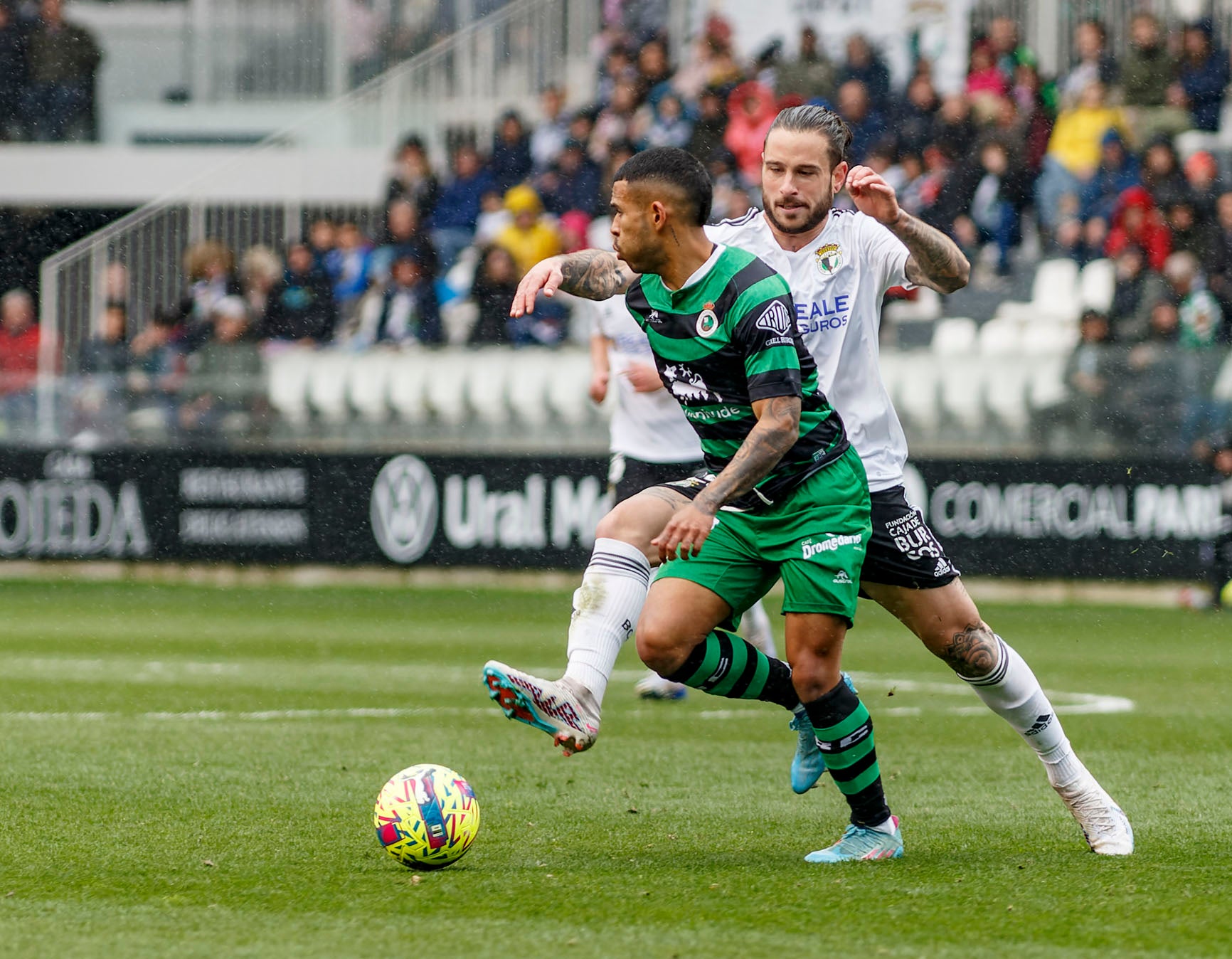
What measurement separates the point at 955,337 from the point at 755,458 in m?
11.9

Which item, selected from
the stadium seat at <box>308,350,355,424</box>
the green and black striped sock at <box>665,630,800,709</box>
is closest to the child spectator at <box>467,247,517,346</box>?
the stadium seat at <box>308,350,355,424</box>

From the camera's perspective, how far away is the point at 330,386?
675 inches

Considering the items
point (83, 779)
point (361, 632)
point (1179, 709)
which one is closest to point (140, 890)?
point (83, 779)

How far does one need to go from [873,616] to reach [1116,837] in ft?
32.1

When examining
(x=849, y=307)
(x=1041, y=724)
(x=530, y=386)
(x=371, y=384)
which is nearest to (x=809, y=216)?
(x=849, y=307)

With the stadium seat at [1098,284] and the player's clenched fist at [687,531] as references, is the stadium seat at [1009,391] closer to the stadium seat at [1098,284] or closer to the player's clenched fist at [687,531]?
the stadium seat at [1098,284]

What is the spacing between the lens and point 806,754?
234 inches

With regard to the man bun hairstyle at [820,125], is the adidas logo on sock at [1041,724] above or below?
below

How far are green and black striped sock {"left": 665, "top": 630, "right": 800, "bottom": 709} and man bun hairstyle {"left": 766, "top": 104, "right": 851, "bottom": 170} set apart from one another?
1433mm

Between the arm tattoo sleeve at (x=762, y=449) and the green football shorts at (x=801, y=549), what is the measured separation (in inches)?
12.5

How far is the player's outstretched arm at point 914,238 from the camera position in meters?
4.93

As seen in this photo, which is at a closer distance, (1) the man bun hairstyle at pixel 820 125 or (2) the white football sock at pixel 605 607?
(1) the man bun hairstyle at pixel 820 125

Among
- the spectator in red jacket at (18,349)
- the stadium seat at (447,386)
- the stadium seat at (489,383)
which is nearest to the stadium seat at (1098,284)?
the stadium seat at (489,383)

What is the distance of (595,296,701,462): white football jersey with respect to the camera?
9188 millimetres
